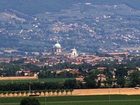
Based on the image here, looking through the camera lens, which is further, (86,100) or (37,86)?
(37,86)

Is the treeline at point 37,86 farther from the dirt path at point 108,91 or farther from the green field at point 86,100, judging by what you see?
the green field at point 86,100

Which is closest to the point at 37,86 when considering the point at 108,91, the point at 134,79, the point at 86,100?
the point at 108,91

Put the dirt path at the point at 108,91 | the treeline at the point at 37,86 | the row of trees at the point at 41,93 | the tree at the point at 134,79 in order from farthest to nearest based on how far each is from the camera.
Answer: the tree at the point at 134,79 → the treeline at the point at 37,86 → the dirt path at the point at 108,91 → the row of trees at the point at 41,93

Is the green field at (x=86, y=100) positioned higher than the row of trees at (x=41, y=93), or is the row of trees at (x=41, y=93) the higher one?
the green field at (x=86, y=100)

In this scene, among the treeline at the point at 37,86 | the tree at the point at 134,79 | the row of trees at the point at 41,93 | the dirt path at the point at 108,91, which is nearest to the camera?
the row of trees at the point at 41,93

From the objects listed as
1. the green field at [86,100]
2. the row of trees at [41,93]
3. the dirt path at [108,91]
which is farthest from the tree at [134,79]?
the green field at [86,100]

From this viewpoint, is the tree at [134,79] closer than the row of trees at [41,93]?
No

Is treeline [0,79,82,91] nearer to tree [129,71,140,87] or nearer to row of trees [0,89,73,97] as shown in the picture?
row of trees [0,89,73,97]

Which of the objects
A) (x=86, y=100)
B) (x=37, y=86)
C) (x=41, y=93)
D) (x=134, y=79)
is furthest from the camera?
(x=134, y=79)

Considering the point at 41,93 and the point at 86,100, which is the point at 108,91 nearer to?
the point at 41,93

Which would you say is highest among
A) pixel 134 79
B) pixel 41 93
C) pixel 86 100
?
pixel 134 79
